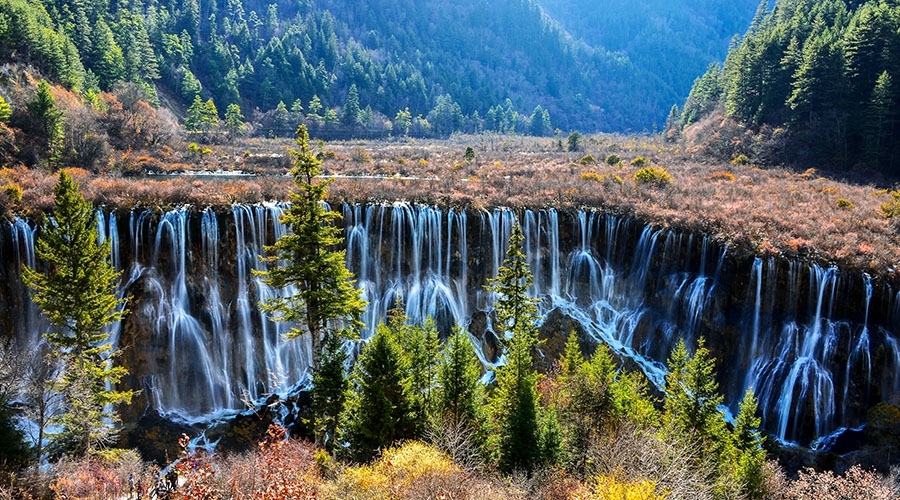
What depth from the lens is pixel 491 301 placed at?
131 feet

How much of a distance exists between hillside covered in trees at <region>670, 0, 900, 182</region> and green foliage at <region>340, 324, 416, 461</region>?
55.9 metres

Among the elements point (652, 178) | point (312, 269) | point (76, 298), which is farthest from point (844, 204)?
point (76, 298)

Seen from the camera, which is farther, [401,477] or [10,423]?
[10,423]

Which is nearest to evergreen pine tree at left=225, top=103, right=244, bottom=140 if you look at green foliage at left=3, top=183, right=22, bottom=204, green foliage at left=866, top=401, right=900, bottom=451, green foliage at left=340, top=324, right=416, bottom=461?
green foliage at left=3, top=183, right=22, bottom=204

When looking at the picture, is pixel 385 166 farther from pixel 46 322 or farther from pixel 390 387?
pixel 390 387

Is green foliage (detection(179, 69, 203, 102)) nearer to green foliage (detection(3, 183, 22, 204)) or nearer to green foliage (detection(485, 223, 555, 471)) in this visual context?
green foliage (detection(3, 183, 22, 204))

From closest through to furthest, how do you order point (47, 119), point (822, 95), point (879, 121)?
point (47, 119) → point (879, 121) → point (822, 95)

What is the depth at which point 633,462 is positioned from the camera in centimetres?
1808

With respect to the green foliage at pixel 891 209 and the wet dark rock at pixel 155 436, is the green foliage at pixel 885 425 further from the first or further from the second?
the wet dark rock at pixel 155 436

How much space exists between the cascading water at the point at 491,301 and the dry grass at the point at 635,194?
1.50 meters

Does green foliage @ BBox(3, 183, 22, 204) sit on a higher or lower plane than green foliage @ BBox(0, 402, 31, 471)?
higher

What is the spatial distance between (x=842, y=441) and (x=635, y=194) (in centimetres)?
2325

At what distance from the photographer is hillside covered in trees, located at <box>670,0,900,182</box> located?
5362 cm

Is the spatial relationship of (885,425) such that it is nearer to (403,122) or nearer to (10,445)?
(10,445)
